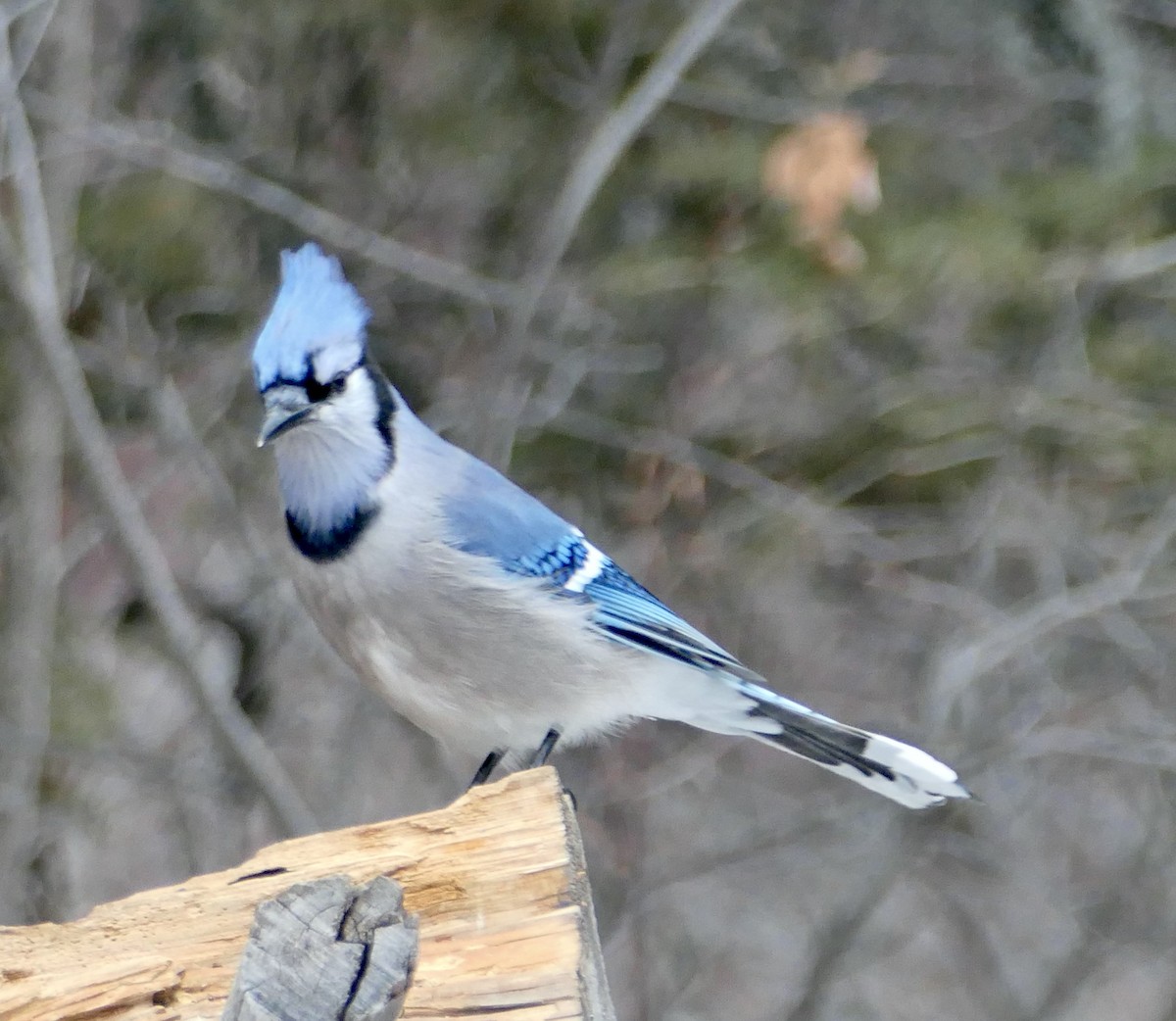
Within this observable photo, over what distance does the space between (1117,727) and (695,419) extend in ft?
3.37

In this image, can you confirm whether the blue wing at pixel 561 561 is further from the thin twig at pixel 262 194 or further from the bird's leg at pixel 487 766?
the thin twig at pixel 262 194

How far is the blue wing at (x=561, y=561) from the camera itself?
1.59 meters

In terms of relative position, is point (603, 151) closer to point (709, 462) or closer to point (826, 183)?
point (826, 183)

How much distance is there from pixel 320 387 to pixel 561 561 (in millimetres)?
349

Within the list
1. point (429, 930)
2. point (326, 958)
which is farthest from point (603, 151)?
point (326, 958)

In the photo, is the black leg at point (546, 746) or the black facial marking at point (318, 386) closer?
the black facial marking at point (318, 386)

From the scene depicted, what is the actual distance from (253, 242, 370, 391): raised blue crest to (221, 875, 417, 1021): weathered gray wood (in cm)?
73

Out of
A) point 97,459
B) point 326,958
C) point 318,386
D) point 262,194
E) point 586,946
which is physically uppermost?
point 262,194

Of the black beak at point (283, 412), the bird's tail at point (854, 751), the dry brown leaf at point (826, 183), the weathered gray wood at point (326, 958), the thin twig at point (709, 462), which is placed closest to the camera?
the weathered gray wood at point (326, 958)

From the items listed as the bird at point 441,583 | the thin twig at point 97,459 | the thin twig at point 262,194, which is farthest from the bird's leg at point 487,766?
the thin twig at point 262,194

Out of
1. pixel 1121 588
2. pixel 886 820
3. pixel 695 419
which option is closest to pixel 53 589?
pixel 695 419

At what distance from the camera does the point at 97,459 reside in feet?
7.07

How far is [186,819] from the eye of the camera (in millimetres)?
2656

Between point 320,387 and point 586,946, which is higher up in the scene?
point 320,387
